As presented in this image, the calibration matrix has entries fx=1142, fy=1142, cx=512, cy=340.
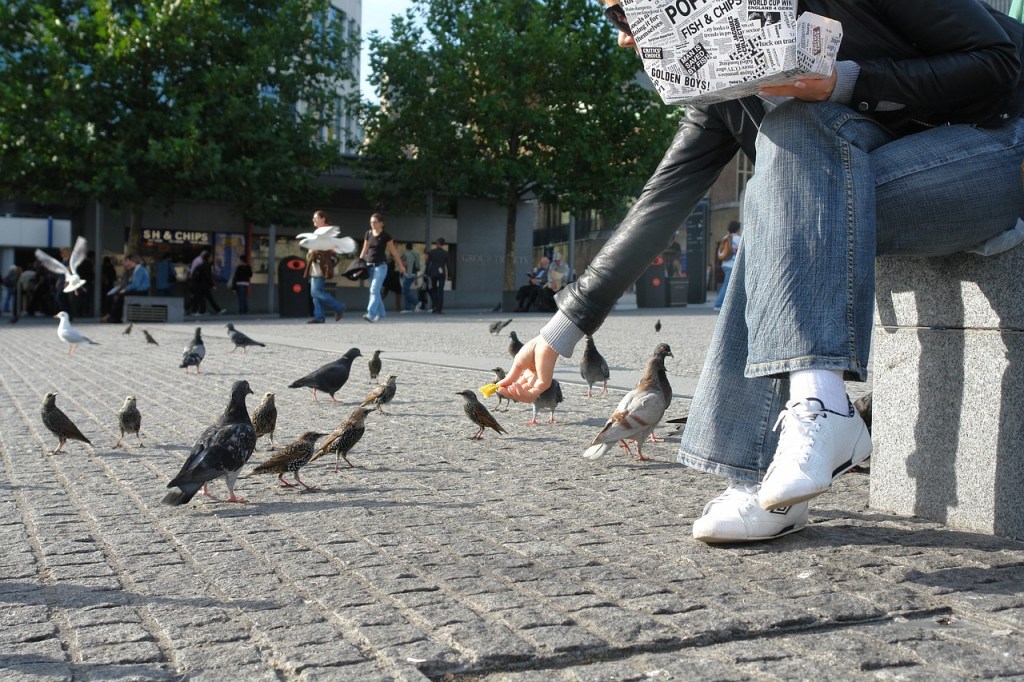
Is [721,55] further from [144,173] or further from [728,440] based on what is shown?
[144,173]

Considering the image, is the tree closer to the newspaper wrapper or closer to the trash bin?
the trash bin

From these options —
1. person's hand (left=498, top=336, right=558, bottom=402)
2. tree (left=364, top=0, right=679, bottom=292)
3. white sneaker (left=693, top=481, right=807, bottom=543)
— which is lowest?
white sneaker (left=693, top=481, right=807, bottom=543)

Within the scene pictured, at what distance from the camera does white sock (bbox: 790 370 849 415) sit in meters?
2.72

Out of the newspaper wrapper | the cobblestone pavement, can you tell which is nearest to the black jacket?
the newspaper wrapper

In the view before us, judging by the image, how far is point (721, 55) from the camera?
2.82 meters

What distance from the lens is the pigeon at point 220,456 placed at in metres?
4.34

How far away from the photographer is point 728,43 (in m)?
2.80

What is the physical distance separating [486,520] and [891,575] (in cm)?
140

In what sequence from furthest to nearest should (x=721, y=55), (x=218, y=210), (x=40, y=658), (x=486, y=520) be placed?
(x=218, y=210) < (x=486, y=520) < (x=721, y=55) < (x=40, y=658)

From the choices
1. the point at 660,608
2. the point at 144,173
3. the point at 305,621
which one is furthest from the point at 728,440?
the point at 144,173

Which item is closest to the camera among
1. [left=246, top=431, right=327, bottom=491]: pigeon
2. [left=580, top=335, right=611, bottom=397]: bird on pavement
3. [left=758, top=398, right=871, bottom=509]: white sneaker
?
[left=758, top=398, right=871, bottom=509]: white sneaker

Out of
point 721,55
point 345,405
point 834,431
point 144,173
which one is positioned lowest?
point 345,405

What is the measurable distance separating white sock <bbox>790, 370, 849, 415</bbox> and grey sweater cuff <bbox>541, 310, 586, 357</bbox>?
0.88 metres

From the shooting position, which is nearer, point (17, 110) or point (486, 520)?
point (486, 520)
